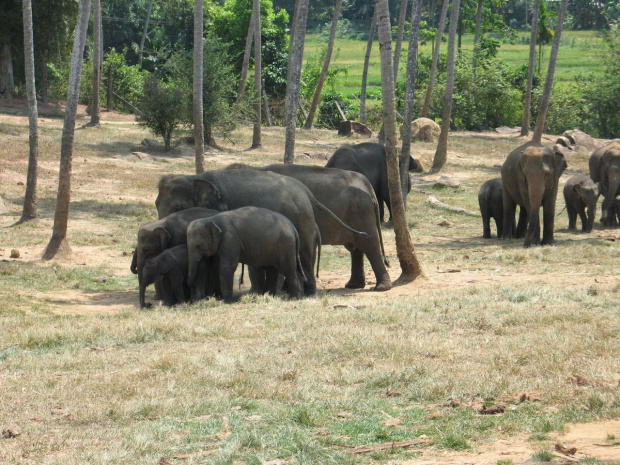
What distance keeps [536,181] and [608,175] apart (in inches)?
184

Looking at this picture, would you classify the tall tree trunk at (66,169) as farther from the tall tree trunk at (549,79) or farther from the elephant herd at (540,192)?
the tall tree trunk at (549,79)

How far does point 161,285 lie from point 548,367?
7.16 metres

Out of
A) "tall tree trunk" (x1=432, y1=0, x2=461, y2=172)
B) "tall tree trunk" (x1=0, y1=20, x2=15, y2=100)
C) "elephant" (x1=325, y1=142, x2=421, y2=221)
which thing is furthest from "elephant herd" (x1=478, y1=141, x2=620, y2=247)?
"tall tree trunk" (x1=0, y1=20, x2=15, y2=100)

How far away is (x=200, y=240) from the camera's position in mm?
12992

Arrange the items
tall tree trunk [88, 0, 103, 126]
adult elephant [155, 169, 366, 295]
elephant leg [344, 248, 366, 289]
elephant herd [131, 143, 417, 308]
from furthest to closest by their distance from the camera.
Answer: tall tree trunk [88, 0, 103, 126] < elephant leg [344, 248, 366, 289] < adult elephant [155, 169, 366, 295] < elephant herd [131, 143, 417, 308]

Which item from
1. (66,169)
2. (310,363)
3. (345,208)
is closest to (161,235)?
(345,208)

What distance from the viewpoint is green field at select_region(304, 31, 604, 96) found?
257 feet

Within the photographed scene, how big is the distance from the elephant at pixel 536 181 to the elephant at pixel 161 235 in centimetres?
717

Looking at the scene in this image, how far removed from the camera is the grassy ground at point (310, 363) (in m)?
6.77

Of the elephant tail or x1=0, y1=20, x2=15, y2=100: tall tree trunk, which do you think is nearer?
the elephant tail

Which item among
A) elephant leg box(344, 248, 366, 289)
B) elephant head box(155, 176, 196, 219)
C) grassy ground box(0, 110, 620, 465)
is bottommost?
elephant leg box(344, 248, 366, 289)

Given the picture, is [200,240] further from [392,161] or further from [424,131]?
[424,131]

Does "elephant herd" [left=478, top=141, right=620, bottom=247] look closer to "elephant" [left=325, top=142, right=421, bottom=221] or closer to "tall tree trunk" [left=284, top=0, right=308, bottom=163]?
"elephant" [left=325, top=142, right=421, bottom=221]

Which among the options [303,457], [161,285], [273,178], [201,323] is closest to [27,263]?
[161,285]
